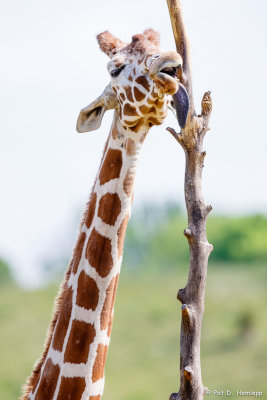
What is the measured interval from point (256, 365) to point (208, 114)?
58.0 feet

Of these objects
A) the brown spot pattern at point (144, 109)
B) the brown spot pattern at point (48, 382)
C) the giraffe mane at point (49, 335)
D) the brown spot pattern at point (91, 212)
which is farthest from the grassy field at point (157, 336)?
the brown spot pattern at point (144, 109)

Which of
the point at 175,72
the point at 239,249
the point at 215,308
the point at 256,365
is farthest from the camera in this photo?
the point at 239,249

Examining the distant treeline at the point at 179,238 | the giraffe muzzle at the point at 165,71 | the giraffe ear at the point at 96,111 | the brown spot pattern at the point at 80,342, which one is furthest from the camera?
the distant treeline at the point at 179,238

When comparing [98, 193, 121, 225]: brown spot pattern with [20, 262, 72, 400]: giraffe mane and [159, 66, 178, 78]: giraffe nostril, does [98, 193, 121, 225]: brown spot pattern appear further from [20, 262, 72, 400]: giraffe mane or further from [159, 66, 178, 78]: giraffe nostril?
[159, 66, 178, 78]: giraffe nostril

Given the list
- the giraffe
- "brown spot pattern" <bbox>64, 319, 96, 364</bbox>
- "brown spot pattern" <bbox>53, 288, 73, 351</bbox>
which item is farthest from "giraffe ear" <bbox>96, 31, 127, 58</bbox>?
"brown spot pattern" <bbox>64, 319, 96, 364</bbox>

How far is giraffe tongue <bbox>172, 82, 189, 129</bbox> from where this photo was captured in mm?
4723

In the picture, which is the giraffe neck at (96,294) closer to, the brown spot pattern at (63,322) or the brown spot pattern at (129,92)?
the brown spot pattern at (63,322)

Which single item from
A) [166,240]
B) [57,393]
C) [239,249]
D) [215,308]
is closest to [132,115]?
[57,393]

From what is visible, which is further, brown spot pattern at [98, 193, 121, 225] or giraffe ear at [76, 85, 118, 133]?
giraffe ear at [76, 85, 118, 133]

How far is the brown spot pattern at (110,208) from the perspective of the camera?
4805 millimetres

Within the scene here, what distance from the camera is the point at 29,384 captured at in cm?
508

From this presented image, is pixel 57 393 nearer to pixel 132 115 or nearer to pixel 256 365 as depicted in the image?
pixel 132 115

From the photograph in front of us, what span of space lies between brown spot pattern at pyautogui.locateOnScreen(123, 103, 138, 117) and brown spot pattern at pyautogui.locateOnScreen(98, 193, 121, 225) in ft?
1.47

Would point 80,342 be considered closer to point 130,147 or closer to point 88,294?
point 88,294
